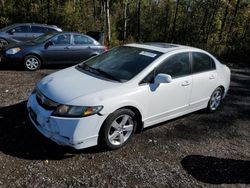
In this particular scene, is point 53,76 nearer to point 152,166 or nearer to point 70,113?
point 70,113

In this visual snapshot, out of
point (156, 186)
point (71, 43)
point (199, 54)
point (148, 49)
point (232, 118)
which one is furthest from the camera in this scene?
point (71, 43)

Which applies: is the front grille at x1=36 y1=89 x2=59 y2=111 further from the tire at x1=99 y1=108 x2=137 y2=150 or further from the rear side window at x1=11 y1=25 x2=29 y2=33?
the rear side window at x1=11 y1=25 x2=29 y2=33

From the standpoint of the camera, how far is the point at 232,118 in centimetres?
639

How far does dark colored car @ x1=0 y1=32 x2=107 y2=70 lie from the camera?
9211 mm

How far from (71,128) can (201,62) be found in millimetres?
3166

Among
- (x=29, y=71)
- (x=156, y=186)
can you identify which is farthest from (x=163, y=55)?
(x=29, y=71)

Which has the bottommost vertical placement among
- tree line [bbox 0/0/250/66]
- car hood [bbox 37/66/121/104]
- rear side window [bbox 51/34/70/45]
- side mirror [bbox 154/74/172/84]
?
tree line [bbox 0/0/250/66]

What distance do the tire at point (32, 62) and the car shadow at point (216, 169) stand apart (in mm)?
6580

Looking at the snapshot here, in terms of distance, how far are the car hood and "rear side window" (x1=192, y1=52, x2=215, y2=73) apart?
75.3 inches

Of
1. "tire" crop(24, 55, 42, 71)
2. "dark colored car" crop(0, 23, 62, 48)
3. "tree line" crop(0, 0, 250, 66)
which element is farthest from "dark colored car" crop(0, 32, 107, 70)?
"tree line" crop(0, 0, 250, 66)

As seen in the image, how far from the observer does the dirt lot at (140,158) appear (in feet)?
12.5

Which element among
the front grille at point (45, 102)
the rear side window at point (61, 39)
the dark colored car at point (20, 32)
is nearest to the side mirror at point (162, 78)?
the front grille at point (45, 102)

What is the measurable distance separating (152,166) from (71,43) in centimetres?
693

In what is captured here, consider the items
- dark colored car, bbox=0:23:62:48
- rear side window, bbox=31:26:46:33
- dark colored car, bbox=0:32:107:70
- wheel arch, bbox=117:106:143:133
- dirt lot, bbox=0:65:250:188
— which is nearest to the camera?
dirt lot, bbox=0:65:250:188
